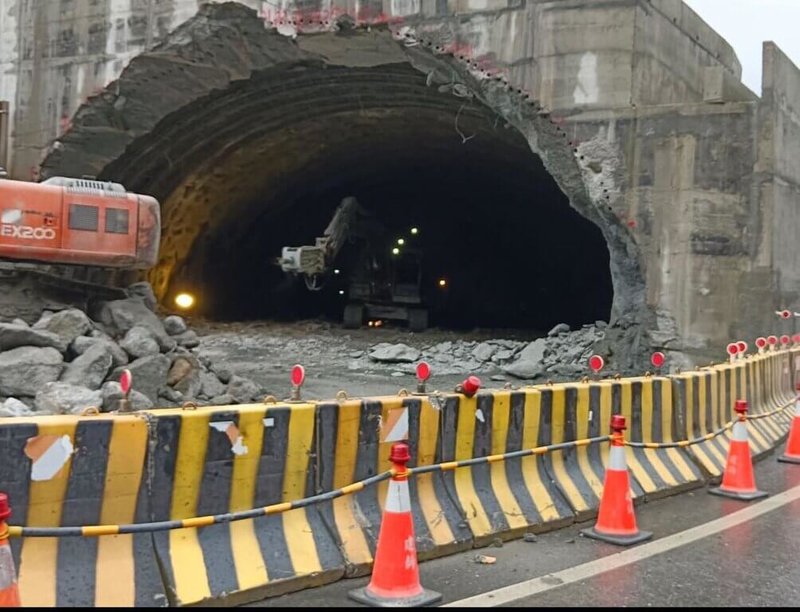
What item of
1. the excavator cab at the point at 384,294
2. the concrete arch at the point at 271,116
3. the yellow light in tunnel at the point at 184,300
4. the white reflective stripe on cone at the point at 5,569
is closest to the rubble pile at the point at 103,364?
the concrete arch at the point at 271,116

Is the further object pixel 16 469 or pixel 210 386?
pixel 210 386

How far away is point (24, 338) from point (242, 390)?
10.6 ft

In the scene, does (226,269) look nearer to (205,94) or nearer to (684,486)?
(205,94)

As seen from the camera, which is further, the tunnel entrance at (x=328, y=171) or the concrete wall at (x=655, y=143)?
the tunnel entrance at (x=328, y=171)

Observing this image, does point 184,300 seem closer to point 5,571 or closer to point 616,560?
point 616,560

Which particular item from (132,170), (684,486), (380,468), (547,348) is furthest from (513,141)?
(380,468)

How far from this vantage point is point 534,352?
1844 cm

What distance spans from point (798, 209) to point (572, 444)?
10.5 metres

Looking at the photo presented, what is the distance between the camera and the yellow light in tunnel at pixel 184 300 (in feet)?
77.5

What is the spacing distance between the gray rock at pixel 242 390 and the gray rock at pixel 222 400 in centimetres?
39

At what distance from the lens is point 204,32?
51.1ft

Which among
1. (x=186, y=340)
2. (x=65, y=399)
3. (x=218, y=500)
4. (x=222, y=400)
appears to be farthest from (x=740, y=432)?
(x=186, y=340)

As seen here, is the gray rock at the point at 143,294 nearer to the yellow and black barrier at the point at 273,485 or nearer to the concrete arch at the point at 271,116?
the concrete arch at the point at 271,116

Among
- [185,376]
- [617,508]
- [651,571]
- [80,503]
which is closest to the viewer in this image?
[80,503]
